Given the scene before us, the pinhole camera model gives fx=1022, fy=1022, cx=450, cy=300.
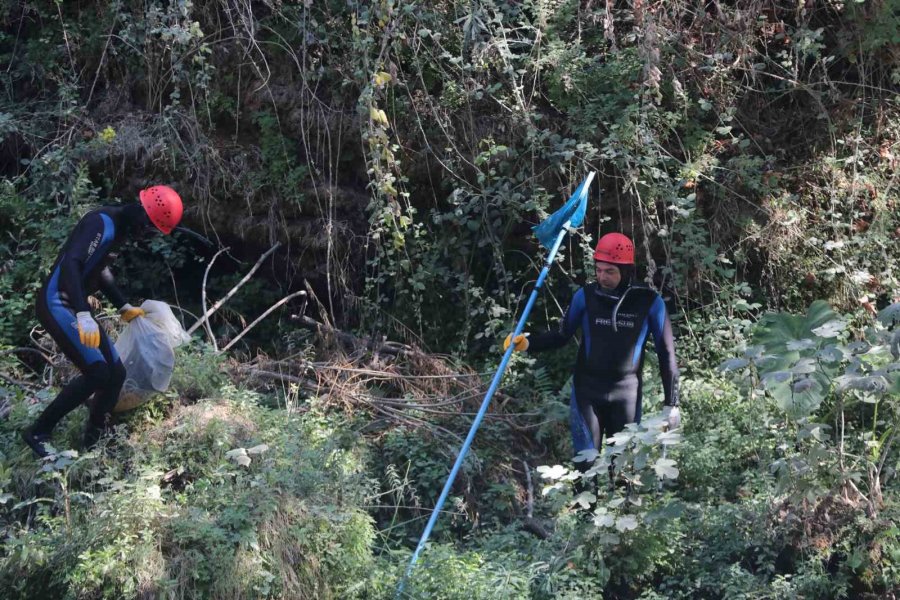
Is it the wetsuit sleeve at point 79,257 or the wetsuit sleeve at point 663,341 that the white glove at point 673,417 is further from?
the wetsuit sleeve at point 79,257

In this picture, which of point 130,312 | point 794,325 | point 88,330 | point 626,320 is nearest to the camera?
point 88,330

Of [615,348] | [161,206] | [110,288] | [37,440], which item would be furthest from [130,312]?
[615,348]

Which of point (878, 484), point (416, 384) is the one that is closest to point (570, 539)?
point (878, 484)

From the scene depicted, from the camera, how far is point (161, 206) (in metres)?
5.62

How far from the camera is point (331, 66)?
7398 millimetres

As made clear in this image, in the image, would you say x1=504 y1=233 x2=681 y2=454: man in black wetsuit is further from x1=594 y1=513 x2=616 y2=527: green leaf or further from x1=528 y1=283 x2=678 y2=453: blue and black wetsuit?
x1=594 y1=513 x2=616 y2=527: green leaf

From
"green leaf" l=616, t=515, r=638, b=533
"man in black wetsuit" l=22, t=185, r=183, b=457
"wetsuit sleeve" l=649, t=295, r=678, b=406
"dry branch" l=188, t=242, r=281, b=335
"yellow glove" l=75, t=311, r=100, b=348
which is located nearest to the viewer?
"green leaf" l=616, t=515, r=638, b=533

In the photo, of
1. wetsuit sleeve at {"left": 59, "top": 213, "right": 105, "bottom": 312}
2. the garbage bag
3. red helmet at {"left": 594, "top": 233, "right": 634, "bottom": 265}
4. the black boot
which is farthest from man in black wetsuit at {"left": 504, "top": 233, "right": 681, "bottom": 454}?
the black boot

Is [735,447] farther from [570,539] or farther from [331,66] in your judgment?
A: [331,66]

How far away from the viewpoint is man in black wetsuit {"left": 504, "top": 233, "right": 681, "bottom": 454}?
18.4 ft

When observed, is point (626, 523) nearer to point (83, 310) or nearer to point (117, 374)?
point (117, 374)

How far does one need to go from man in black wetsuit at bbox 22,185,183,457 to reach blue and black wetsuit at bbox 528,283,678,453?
2422 mm

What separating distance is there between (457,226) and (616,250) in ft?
6.50

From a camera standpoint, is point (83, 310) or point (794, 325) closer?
point (83, 310)
